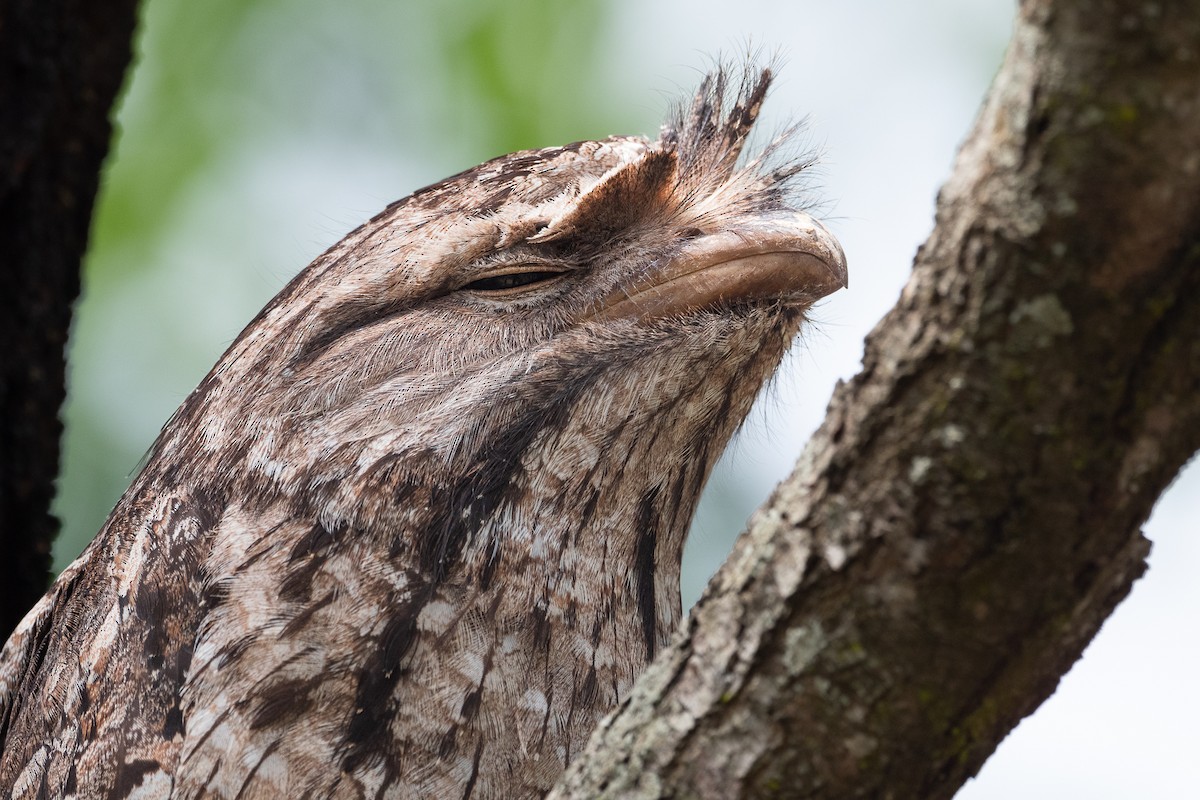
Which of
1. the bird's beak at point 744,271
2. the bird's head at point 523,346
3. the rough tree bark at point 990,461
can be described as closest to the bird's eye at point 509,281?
the bird's head at point 523,346

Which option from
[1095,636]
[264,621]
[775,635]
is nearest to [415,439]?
[264,621]

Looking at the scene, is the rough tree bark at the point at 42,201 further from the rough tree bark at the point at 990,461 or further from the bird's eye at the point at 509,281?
the rough tree bark at the point at 990,461

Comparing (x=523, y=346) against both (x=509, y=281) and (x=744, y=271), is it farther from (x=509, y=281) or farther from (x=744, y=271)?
(x=744, y=271)

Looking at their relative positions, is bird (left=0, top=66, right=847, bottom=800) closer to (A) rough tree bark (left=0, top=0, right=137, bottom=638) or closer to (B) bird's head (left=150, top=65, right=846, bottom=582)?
(B) bird's head (left=150, top=65, right=846, bottom=582)

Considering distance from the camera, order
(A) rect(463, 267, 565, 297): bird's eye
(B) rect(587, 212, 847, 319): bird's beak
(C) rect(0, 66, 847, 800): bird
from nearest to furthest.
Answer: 1. (C) rect(0, 66, 847, 800): bird
2. (B) rect(587, 212, 847, 319): bird's beak
3. (A) rect(463, 267, 565, 297): bird's eye

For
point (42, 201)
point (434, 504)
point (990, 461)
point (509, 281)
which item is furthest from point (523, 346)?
point (990, 461)

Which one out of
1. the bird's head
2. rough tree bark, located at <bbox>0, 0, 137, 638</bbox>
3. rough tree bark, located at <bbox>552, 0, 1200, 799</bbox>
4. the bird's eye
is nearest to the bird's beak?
the bird's head

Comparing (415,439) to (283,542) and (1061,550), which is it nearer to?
(283,542)

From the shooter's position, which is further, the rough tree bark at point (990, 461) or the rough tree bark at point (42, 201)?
the rough tree bark at point (42, 201)
